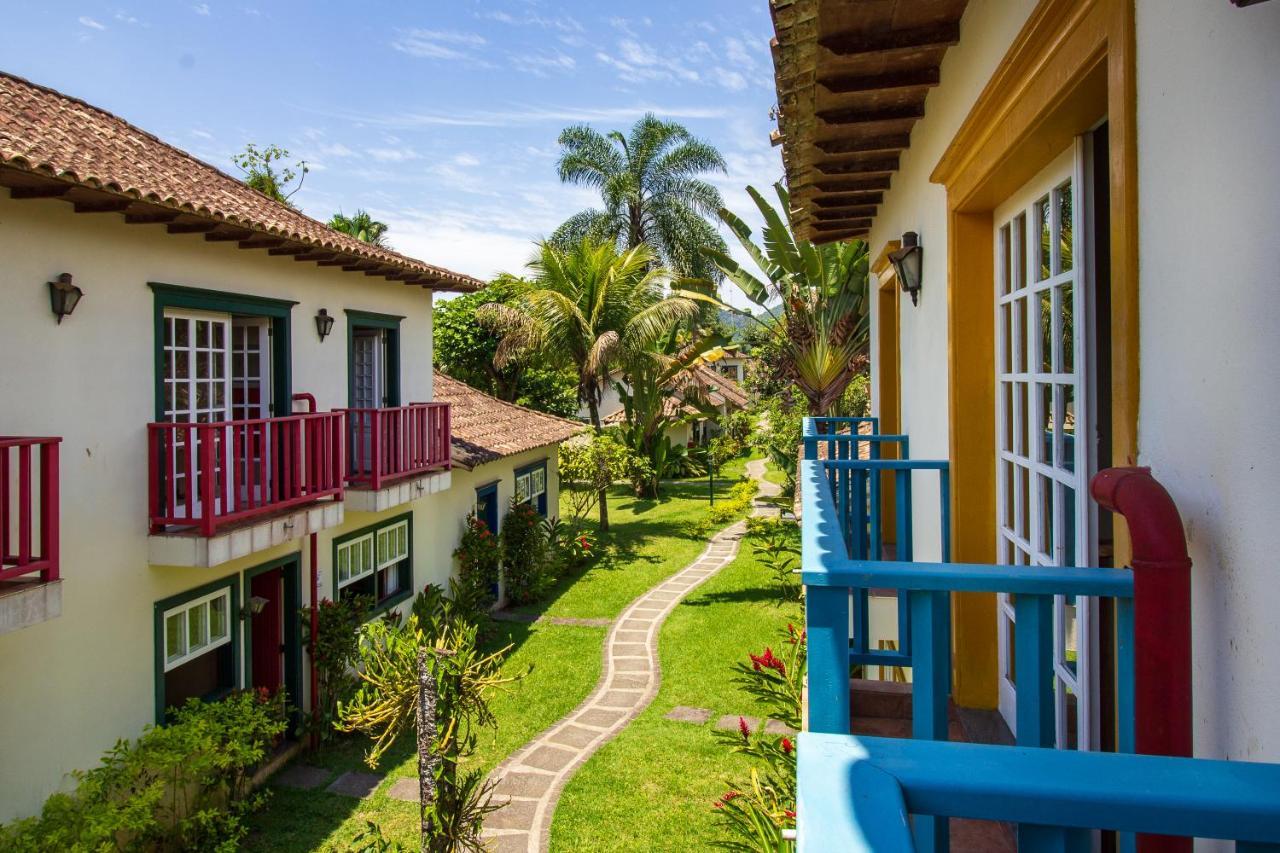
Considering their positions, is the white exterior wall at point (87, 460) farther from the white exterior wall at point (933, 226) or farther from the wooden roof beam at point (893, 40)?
the white exterior wall at point (933, 226)

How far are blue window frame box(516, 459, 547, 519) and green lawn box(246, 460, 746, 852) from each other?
1.83 m

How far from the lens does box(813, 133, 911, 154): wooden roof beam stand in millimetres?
5152

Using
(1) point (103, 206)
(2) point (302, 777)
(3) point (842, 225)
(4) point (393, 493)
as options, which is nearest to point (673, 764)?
(2) point (302, 777)

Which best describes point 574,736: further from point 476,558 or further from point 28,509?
point 28,509

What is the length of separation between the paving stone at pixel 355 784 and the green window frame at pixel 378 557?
7.36 ft

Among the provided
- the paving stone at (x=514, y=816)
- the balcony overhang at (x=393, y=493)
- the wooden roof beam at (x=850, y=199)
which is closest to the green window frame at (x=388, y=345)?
the balcony overhang at (x=393, y=493)

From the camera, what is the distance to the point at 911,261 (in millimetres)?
4914

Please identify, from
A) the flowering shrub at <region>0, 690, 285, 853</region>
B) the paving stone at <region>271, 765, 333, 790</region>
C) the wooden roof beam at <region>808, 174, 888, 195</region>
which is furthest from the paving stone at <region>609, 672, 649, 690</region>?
the wooden roof beam at <region>808, 174, 888, 195</region>

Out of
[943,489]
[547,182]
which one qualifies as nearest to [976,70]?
[943,489]

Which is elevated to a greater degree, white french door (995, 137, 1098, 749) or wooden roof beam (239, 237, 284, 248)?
wooden roof beam (239, 237, 284, 248)

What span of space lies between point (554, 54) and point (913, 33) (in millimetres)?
19415

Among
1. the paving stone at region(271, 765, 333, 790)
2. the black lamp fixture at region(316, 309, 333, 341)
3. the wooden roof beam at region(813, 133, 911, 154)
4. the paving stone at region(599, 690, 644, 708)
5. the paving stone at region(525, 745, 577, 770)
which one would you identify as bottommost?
the paving stone at region(525, 745, 577, 770)

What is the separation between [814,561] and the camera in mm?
1698

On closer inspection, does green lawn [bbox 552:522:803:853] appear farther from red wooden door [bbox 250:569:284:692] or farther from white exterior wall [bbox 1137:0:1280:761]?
white exterior wall [bbox 1137:0:1280:761]
